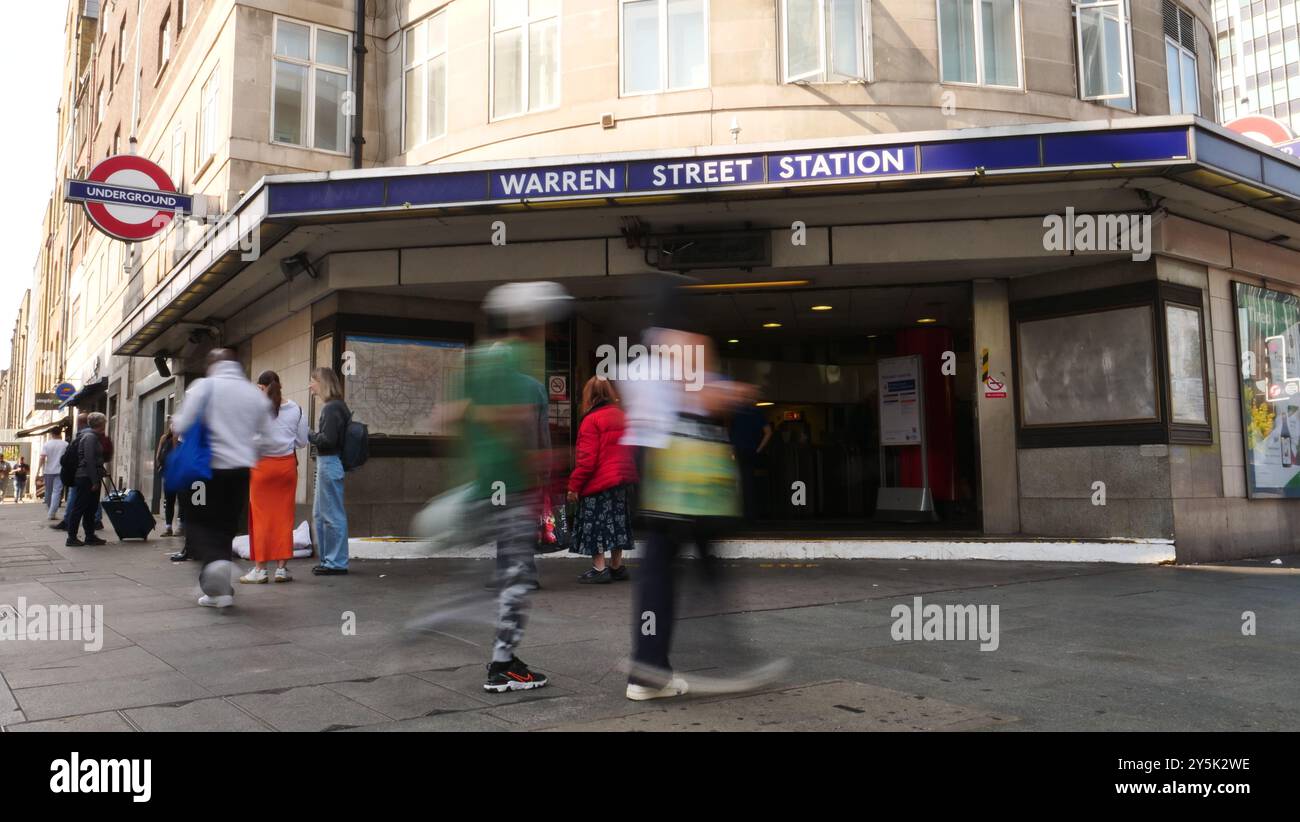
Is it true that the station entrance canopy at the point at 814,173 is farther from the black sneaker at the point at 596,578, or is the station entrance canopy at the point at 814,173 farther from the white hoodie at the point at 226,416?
the white hoodie at the point at 226,416

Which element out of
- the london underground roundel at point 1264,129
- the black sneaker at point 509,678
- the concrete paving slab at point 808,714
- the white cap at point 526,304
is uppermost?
the london underground roundel at point 1264,129

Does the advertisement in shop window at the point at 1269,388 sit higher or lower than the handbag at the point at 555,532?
higher

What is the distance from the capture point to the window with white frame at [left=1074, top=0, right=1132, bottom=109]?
11.5 m

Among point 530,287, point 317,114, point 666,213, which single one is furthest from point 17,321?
point 530,287

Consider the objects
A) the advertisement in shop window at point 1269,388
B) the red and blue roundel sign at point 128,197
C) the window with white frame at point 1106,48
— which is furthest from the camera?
the red and blue roundel sign at point 128,197

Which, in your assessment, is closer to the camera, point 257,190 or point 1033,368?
point 257,190

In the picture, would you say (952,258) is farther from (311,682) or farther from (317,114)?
(317,114)

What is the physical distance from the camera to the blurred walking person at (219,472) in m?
6.07

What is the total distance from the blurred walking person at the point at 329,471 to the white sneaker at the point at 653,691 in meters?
5.46

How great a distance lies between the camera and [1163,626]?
598cm

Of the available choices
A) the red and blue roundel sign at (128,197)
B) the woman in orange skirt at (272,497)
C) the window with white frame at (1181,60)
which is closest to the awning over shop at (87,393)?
the red and blue roundel sign at (128,197)

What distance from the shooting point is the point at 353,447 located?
28.7 ft

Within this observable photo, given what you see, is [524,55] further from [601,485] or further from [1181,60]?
[1181,60]
